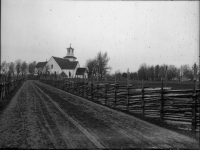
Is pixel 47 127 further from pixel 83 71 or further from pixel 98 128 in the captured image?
pixel 83 71

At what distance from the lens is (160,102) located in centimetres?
808

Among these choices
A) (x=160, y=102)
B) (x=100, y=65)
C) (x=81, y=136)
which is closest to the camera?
(x=81, y=136)

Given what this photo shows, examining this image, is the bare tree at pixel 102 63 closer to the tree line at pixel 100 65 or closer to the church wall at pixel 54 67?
the tree line at pixel 100 65

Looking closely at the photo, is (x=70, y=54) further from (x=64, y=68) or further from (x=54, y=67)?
(x=64, y=68)

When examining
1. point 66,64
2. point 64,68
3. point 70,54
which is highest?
point 70,54

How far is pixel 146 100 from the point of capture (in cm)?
917

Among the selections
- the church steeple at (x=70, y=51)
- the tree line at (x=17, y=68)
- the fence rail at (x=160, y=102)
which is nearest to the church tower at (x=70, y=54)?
the church steeple at (x=70, y=51)

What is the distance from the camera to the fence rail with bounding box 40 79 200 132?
6.68 meters

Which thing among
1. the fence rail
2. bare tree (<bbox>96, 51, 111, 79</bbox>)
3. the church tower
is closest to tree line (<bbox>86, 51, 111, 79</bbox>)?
bare tree (<bbox>96, 51, 111, 79</bbox>)

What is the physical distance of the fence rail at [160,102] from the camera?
21.9ft

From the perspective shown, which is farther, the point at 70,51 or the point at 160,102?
the point at 70,51

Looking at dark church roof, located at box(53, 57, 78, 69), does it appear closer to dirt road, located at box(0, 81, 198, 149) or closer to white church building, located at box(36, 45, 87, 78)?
white church building, located at box(36, 45, 87, 78)

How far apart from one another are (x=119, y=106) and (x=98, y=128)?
5.65 metres

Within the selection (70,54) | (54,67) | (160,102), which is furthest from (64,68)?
(160,102)
